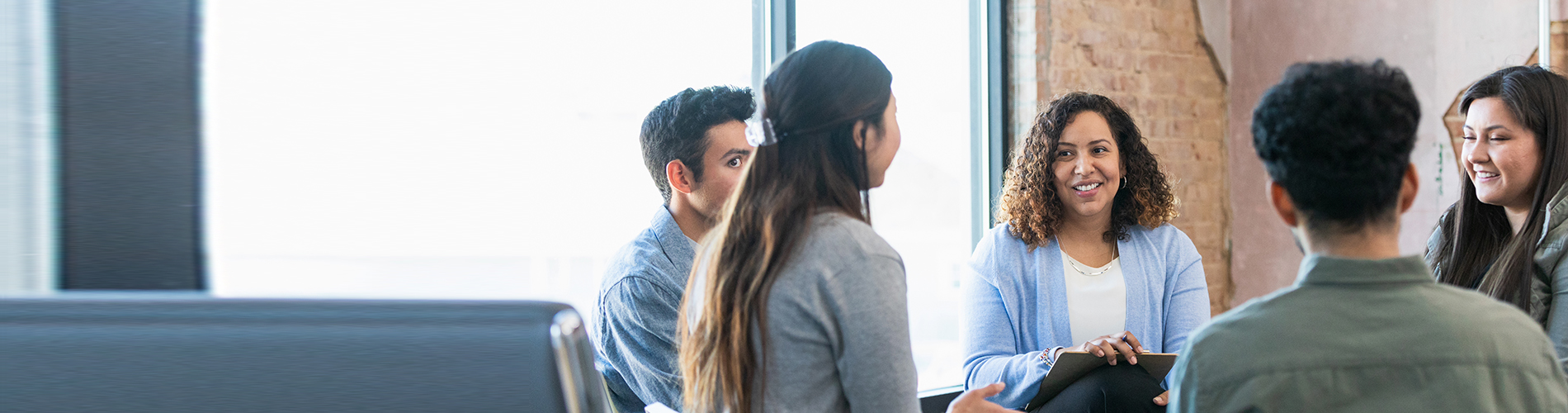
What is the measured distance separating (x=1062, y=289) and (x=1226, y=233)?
1.96 metres

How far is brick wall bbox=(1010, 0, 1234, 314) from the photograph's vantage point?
3461 mm

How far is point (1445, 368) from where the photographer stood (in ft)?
3.21

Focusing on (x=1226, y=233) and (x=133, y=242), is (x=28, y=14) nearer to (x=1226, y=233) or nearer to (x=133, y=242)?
(x=133, y=242)

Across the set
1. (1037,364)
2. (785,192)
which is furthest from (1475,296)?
(1037,364)

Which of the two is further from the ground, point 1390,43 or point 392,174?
point 1390,43

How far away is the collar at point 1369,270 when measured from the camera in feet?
3.31

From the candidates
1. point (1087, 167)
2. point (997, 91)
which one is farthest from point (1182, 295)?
point (997, 91)

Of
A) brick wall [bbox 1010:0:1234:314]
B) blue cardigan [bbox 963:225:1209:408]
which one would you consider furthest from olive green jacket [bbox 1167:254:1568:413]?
brick wall [bbox 1010:0:1234:314]

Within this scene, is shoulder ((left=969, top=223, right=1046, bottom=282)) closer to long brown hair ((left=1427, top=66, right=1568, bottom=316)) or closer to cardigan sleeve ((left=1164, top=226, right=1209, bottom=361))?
cardigan sleeve ((left=1164, top=226, right=1209, bottom=361))

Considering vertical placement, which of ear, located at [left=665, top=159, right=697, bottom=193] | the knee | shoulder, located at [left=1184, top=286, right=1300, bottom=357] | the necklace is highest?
ear, located at [left=665, top=159, right=697, bottom=193]

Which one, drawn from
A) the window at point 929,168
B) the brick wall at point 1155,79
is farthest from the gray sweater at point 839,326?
the brick wall at point 1155,79

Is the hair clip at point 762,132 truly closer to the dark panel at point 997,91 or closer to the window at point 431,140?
the window at point 431,140

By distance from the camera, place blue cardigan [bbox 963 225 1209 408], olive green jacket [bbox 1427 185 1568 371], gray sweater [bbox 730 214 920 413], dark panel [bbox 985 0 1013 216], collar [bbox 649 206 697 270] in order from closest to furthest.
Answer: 1. gray sweater [bbox 730 214 920 413]
2. olive green jacket [bbox 1427 185 1568 371]
3. collar [bbox 649 206 697 270]
4. blue cardigan [bbox 963 225 1209 408]
5. dark panel [bbox 985 0 1013 216]

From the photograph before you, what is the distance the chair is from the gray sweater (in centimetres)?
75
